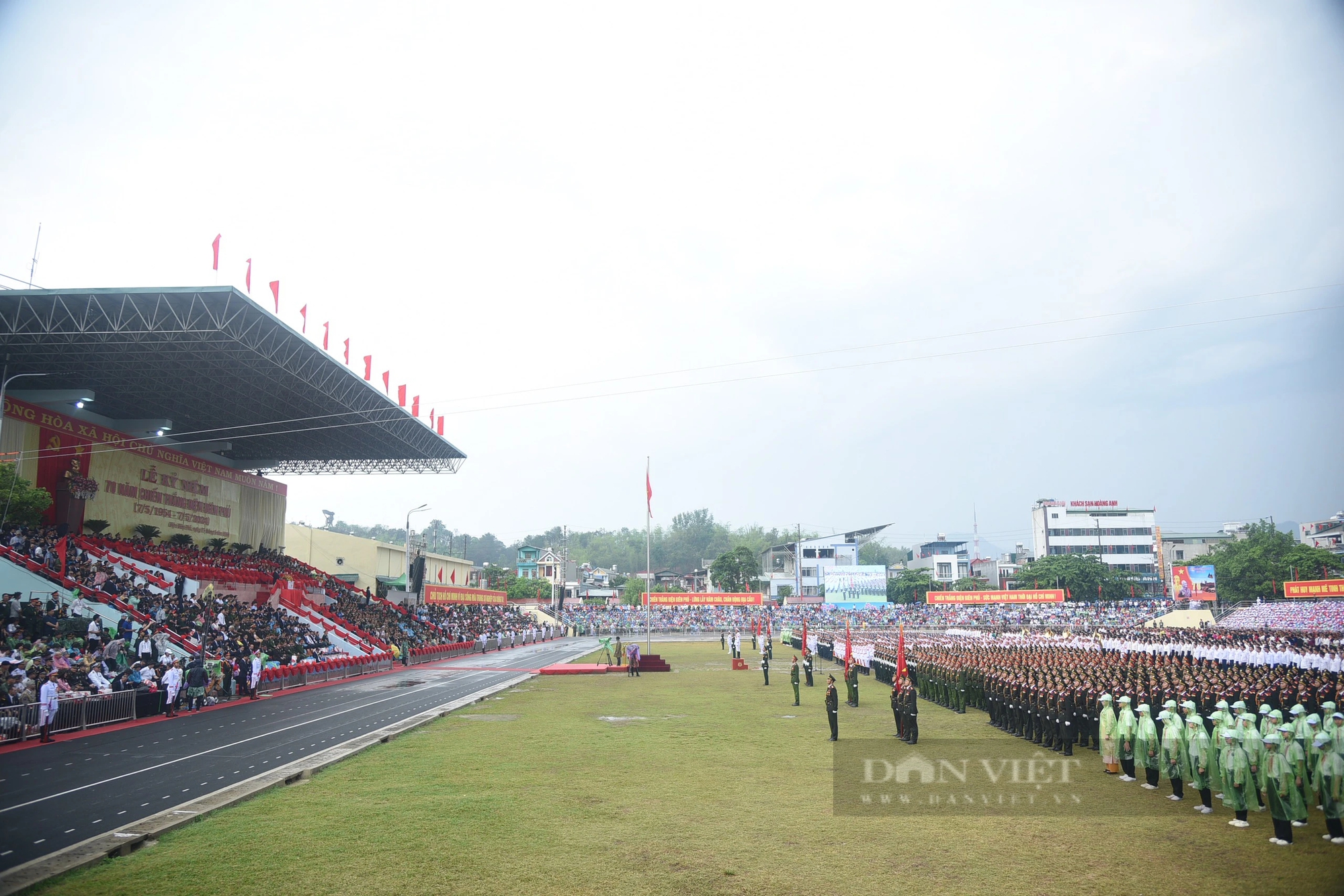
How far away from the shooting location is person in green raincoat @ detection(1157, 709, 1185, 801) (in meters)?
11.0

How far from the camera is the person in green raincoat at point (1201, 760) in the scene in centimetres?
1051

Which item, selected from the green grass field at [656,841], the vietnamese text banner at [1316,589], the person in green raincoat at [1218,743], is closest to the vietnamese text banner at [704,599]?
the vietnamese text banner at [1316,589]

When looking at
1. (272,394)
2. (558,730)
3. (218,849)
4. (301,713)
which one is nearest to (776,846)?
(218,849)

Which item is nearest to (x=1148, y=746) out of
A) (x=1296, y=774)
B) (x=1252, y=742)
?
(x=1252, y=742)

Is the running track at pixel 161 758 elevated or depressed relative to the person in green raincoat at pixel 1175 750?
depressed

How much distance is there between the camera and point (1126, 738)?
41.1 feet

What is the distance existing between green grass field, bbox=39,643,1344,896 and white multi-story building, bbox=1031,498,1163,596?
98.4 metres

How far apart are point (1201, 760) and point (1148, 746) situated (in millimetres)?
1446

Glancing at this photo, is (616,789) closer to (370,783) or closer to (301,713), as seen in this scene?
(370,783)

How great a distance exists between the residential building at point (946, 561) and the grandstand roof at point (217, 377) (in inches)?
3294

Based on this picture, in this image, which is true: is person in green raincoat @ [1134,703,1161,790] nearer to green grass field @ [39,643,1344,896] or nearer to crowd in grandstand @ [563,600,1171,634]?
green grass field @ [39,643,1344,896]

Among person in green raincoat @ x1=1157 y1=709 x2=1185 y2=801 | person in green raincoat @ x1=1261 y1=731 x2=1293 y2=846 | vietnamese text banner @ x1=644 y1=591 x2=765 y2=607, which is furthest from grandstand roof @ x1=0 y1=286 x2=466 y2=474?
vietnamese text banner @ x1=644 y1=591 x2=765 y2=607

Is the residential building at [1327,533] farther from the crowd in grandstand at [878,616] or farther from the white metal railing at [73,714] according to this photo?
the white metal railing at [73,714]

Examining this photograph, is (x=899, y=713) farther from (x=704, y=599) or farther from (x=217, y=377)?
(x=704, y=599)
